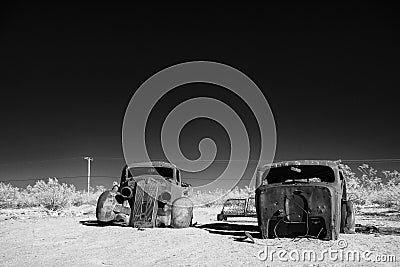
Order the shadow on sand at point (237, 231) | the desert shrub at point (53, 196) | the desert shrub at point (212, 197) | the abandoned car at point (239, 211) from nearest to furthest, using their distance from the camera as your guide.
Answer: the shadow on sand at point (237, 231) → the abandoned car at point (239, 211) → the desert shrub at point (53, 196) → the desert shrub at point (212, 197)

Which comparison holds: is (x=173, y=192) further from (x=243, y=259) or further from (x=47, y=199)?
(x=47, y=199)

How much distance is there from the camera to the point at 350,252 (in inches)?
235

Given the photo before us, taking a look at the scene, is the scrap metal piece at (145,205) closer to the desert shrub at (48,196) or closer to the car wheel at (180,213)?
the car wheel at (180,213)

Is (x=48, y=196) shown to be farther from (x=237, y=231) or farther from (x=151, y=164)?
(x=237, y=231)

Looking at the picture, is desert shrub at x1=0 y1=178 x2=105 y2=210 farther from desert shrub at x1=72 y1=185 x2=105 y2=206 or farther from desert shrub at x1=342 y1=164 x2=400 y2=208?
desert shrub at x1=342 y1=164 x2=400 y2=208

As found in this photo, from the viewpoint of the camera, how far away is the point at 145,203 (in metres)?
10.2

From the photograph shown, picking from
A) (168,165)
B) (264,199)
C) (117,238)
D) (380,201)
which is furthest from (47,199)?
(380,201)

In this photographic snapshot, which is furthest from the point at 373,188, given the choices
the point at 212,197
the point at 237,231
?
the point at 237,231

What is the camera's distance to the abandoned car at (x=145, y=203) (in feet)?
32.8

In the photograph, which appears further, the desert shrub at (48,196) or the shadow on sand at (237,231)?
the desert shrub at (48,196)

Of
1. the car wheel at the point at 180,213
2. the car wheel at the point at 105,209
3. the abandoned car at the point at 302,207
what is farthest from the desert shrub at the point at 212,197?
the abandoned car at the point at 302,207

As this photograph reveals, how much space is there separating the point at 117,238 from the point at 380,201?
705 inches

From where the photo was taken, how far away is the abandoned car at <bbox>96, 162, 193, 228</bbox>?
1000 centimetres

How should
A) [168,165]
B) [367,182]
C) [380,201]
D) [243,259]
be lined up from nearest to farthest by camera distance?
[243,259] → [168,165] → [380,201] → [367,182]
